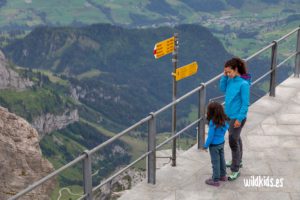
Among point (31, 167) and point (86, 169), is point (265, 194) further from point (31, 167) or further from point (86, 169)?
point (31, 167)

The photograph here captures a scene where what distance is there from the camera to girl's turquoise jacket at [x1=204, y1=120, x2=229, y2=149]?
8.46 meters

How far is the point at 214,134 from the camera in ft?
28.0

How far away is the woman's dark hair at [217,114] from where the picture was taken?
8320mm

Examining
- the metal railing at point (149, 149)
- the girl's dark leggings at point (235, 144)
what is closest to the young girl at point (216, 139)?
the girl's dark leggings at point (235, 144)

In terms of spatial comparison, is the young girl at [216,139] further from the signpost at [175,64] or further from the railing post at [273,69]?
the railing post at [273,69]

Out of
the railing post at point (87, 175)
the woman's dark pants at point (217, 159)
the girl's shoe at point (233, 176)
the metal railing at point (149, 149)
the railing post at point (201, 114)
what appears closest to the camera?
the metal railing at point (149, 149)

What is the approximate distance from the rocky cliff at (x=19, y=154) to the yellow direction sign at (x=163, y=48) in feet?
182

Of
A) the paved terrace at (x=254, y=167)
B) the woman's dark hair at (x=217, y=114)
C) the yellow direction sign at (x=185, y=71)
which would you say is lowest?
the paved terrace at (x=254, y=167)

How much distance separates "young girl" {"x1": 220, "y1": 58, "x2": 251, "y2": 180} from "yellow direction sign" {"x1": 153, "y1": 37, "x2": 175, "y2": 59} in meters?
1.43

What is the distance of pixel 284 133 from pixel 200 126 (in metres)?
2.22

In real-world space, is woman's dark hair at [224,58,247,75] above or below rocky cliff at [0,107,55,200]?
above

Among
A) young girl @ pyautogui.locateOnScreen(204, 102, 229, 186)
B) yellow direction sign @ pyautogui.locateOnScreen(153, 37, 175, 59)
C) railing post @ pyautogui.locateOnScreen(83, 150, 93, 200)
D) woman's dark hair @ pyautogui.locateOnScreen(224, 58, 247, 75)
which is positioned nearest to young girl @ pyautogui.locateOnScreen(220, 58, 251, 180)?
woman's dark hair @ pyautogui.locateOnScreen(224, 58, 247, 75)

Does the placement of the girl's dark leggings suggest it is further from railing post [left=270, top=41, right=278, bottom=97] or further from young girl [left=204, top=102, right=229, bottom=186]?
railing post [left=270, top=41, right=278, bottom=97]

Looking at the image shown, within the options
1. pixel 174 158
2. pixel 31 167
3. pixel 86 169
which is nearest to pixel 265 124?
pixel 174 158
